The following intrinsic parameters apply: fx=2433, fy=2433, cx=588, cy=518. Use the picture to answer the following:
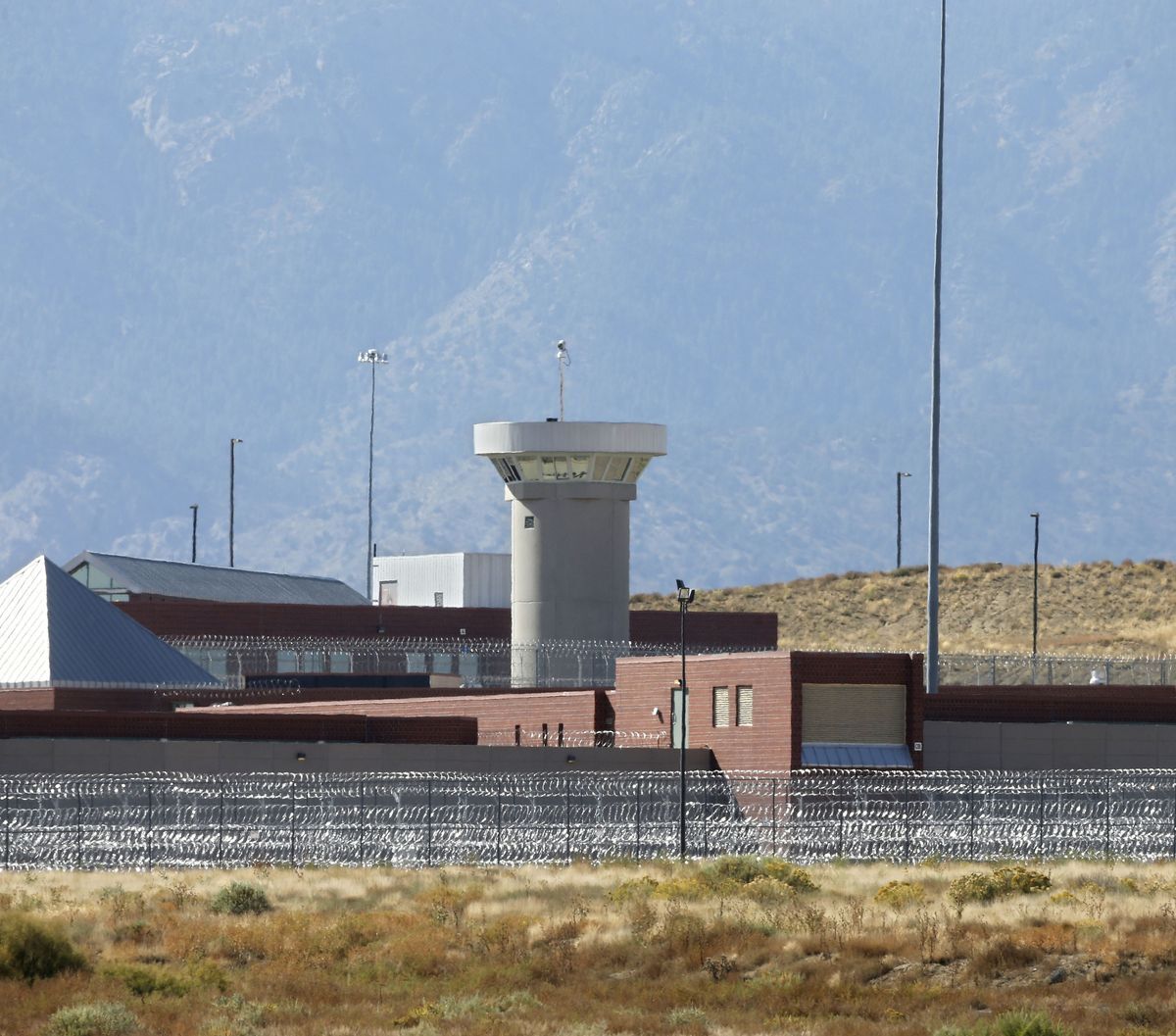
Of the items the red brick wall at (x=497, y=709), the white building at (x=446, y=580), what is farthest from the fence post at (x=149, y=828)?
the white building at (x=446, y=580)

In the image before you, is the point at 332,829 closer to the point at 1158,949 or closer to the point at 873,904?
the point at 873,904

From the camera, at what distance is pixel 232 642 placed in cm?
8731

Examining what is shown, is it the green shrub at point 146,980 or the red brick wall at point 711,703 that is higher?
the red brick wall at point 711,703

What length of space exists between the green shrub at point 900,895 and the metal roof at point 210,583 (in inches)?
2030

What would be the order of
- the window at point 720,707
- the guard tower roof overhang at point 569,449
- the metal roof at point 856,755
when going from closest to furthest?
1. the metal roof at point 856,755
2. the window at point 720,707
3. the guard tower roof overhang at point 569,449

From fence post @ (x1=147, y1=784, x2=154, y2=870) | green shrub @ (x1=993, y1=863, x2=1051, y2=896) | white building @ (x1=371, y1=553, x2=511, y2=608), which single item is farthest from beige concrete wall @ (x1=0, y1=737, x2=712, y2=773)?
white building @ (x1=371, y1=553, x2=511, y2=608)

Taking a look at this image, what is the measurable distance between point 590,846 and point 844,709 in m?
10.4

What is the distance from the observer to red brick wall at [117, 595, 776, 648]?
87.7m

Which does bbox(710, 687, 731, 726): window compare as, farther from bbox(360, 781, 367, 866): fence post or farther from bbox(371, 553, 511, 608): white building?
bbox(371, 553, 511, 608): white building

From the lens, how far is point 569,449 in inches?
3083

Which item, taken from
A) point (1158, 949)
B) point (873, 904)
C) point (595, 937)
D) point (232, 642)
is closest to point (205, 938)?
point (595, 937)

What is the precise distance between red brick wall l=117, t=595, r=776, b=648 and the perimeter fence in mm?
33821

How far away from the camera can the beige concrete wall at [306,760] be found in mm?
57125

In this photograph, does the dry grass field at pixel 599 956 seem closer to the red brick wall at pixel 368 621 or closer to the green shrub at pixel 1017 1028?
the green shrub at pixel 1017 1028
